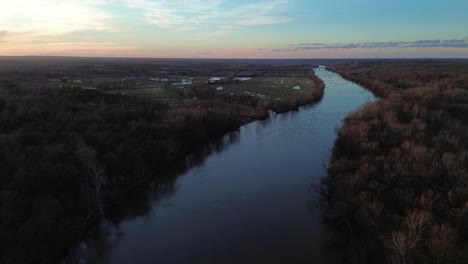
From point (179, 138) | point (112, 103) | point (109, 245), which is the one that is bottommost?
point (109, 245)

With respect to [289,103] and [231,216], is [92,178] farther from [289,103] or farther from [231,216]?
[289,103]

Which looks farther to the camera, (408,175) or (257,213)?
(257,213)

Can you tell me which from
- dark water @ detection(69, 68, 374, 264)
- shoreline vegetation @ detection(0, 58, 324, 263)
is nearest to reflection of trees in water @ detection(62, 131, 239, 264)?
dark water @ detection(69, 68, 374, 264)

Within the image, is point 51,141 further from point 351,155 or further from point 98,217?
point 351,155

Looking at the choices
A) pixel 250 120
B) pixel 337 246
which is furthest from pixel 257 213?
pixel 250 120

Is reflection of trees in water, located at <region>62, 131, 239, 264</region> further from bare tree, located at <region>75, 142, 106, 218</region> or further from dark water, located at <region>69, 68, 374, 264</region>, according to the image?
bare tree, located at <region>75, 142, 106, 218</region>

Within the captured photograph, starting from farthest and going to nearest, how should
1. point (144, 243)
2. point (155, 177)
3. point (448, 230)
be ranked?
point (155, 177)
point (144, 243)
point (448, 230)

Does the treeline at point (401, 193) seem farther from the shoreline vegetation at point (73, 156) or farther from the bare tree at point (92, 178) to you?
the shoreline vegetation at point (73, 156)

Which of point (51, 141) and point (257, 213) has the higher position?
point (51, 141)
